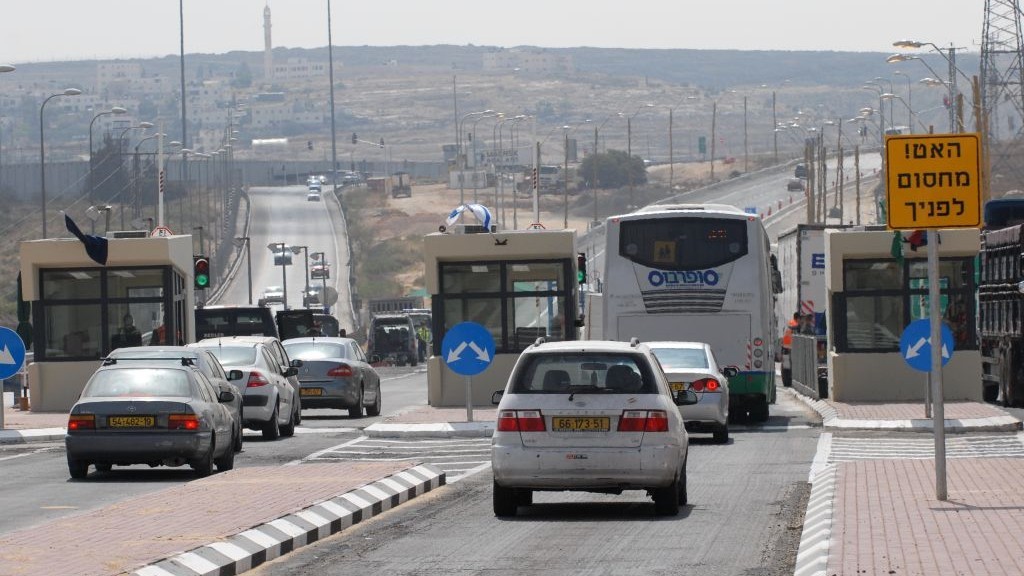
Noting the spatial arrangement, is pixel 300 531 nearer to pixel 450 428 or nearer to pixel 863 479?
pixel 863 479

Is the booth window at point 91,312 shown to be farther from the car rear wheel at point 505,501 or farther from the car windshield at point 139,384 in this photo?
the car rear wheel at point 505,501

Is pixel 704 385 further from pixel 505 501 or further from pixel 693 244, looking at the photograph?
pixel 505 501

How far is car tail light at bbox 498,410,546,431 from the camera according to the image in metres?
16.4

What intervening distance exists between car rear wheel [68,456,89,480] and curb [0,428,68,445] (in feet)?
A: 26.7

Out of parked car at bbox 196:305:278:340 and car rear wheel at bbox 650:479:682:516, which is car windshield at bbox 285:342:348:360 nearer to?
parked car at bbox 196:305:278:340

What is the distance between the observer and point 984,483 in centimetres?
1775

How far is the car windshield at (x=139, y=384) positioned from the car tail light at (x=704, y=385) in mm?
7875

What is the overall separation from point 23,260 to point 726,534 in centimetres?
2307

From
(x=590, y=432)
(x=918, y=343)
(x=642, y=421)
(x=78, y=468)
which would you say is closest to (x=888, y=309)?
(x=918, y=343)

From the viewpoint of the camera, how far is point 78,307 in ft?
116

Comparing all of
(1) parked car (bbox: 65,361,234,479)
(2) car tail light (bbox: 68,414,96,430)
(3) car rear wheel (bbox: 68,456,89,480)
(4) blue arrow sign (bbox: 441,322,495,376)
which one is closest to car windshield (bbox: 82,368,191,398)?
(1) parked car (bbox: 65,361,234,479)

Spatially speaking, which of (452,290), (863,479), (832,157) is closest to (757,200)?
(832,157)

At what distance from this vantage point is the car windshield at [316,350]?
114 ft

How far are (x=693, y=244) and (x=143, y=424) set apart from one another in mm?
13490
